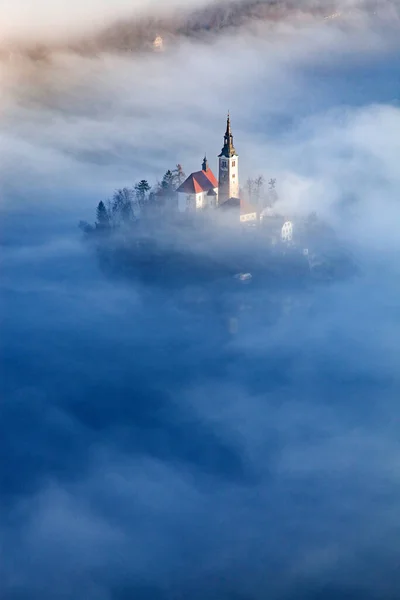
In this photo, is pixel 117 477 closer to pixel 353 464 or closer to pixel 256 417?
pixel 256 417

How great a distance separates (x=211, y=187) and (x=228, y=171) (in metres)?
1.17

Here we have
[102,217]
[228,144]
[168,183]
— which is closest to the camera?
[228,144]

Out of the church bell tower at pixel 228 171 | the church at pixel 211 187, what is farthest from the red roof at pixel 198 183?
the church bell tower at pixel 228 171

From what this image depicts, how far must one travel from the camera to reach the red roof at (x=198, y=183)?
36656mm

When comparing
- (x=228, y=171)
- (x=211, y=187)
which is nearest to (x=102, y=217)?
(x=211, y=187)

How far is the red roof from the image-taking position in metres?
36.7

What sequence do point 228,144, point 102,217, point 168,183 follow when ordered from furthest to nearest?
point 102,217
point 168,183
point 228,144

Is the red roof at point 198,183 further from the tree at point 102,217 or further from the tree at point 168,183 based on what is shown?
the tree at point 102,217

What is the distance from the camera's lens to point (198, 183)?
120 feet

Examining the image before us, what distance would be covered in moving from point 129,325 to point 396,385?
13.6 metres

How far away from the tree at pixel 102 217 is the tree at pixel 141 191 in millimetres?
1757

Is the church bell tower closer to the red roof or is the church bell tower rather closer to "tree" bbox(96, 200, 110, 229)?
the red roof

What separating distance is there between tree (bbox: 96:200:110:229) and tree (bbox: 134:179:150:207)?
5.76 ft

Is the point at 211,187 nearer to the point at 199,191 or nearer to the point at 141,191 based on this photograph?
the point at 199,191
